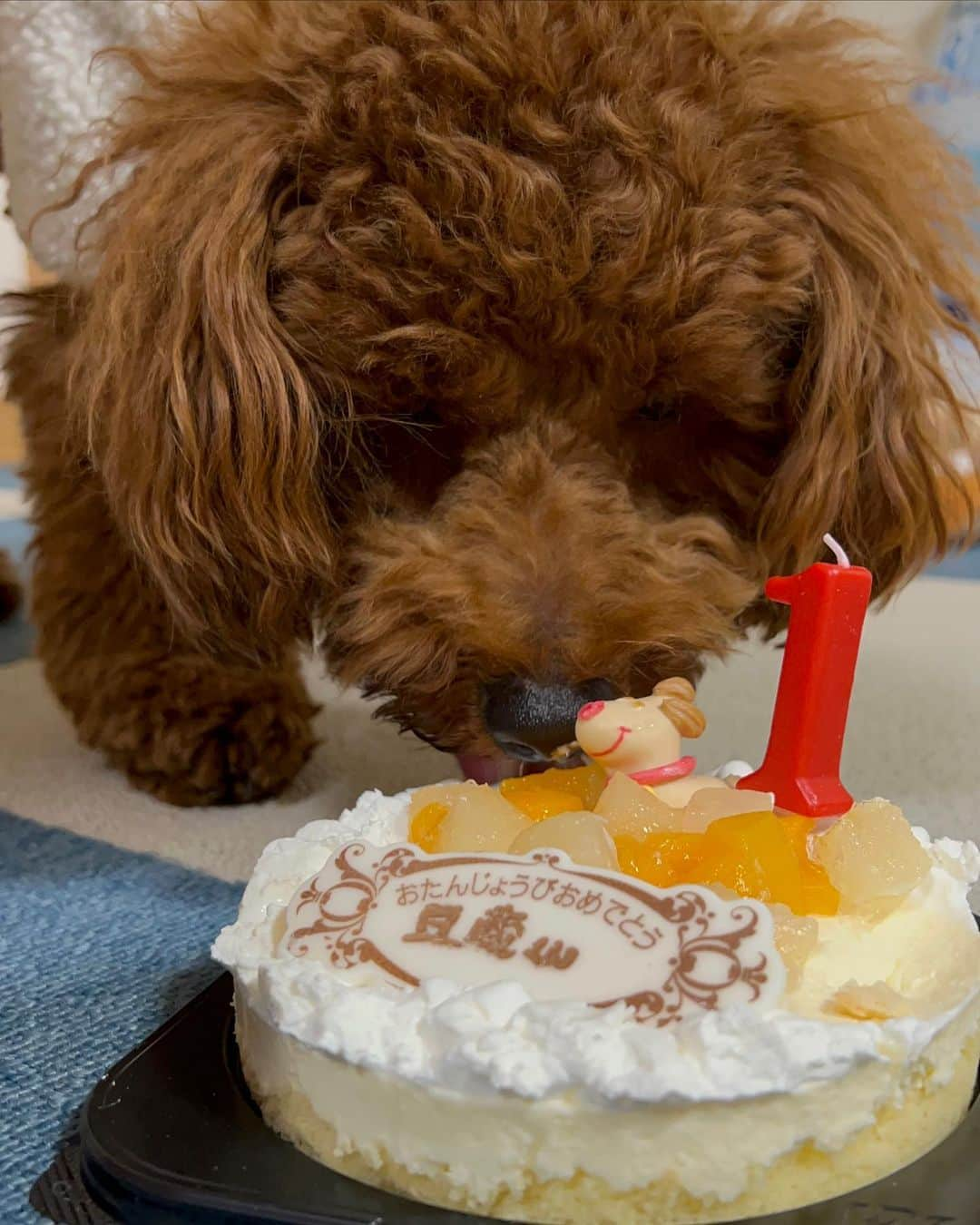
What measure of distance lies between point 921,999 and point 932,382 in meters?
0.69

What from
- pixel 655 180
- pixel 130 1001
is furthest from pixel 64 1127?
pixel 655 180

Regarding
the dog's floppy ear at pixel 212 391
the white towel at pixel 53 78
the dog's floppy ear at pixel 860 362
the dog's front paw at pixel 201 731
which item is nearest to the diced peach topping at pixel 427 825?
the dog's floppy ear at pixel 212 391

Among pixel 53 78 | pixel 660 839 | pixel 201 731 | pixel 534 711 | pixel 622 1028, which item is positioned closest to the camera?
pixel 622 1028

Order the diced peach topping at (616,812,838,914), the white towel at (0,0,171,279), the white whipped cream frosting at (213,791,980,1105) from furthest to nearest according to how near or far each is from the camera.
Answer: the white towel at (0,0,171,279) < the diced peach topping at (616,812,838,914) < the white whipped cream frosting at (213,791,980,1105)

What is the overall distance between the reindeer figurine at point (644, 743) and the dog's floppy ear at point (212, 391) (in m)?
0.41

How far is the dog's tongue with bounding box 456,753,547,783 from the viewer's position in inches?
39.0

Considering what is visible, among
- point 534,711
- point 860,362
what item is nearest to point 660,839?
point 534,711

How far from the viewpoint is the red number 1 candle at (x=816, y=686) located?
0.75 metres

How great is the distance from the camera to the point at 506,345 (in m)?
1.04

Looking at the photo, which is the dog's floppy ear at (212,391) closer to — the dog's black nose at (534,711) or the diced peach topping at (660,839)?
the dog's black nose at (534,711)

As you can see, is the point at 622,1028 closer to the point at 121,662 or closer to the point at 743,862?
the point at 743,862

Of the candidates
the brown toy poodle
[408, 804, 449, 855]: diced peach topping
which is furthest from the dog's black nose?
[408, 804, 449, 855]: diced peach topping

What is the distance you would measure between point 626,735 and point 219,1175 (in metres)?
0.31

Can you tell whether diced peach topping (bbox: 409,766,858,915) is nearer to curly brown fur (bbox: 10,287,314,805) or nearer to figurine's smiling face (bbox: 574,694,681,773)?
figurine's smiling face (bbox: 574,694,681,773)
